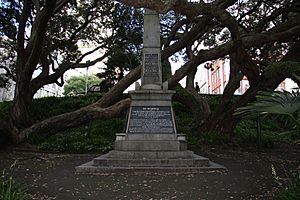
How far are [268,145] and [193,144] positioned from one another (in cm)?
289

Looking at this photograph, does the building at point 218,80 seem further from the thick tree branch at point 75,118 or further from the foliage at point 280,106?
the foliage at point 280,106

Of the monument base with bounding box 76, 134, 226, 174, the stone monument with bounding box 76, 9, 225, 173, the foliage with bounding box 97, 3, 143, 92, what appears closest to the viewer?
the monument base with bounding box 76, 134, 226, 174

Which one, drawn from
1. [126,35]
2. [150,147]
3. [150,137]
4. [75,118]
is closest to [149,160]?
[150,147]

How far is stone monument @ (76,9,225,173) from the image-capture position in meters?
6.61

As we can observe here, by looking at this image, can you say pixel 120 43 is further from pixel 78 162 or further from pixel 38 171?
pixel 38 171

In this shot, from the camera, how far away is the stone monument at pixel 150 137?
6.61 metres

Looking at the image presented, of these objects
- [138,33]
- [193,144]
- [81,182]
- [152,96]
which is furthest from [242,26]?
[81,182]

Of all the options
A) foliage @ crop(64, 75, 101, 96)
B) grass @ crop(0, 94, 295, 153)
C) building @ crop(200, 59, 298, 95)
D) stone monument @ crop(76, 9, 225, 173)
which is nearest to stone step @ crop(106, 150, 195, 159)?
stone monument @ crop(76, 9, 225, 173)

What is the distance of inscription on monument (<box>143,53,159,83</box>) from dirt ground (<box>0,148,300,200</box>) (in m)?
2.94

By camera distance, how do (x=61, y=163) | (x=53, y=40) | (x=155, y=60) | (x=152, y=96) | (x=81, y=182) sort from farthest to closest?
(x=53, y=40), (x=155, y=60), (x=152, y=96), (x=61, y=163), (x=81, y=182)

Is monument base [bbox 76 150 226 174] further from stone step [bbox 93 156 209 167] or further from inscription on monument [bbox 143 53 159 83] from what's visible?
inscription on monument [bbox 143 53 159 83]

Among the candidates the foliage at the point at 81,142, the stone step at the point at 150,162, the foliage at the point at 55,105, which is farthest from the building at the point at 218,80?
the stone step at the point at 150,162

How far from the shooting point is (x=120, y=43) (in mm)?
15539

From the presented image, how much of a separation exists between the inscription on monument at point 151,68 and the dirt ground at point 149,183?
294 centimetres
